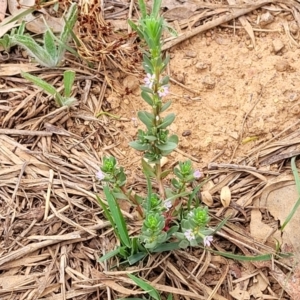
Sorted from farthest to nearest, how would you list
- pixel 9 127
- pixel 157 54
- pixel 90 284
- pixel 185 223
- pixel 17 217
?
pixel 9 127
pixel 17 217
pixel 90 284
pixel 185 223
pixel 157 54

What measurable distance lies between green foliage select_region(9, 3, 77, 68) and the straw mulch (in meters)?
0.07

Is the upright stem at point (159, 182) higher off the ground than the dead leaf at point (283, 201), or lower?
higher

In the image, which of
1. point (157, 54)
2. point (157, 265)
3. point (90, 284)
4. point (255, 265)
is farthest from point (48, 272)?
point (157, 54)

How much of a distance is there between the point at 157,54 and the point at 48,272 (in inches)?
31.1

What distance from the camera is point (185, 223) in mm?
1802

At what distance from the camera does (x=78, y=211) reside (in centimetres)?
205

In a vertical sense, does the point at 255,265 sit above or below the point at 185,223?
below

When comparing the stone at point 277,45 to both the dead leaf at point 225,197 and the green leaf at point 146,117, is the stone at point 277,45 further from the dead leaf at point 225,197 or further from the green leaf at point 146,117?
the green leaf at point 146,117

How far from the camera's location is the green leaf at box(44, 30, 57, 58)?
2305 millimetres

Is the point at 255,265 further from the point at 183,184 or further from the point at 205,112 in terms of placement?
the point at 205,112

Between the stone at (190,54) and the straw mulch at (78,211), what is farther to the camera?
the stone at (190,54)

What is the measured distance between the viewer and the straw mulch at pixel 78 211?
6.32 ft

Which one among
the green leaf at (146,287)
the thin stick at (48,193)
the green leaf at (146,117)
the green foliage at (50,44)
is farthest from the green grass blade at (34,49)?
the green leaf at (146,287)

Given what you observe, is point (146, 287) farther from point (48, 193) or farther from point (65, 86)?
point (65, 86)
